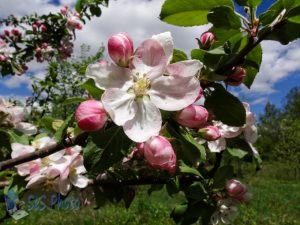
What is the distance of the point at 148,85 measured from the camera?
0.88 meters

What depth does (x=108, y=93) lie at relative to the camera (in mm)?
802

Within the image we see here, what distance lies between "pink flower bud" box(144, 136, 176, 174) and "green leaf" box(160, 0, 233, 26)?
322 mm

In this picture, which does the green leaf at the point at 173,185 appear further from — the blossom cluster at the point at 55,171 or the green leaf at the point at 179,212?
the blossom cluster at the point at 55,171

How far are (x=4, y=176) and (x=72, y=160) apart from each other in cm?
43

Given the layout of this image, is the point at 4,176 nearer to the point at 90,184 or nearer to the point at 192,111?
the point at 90,184

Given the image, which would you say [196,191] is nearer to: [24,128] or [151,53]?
[24,128]

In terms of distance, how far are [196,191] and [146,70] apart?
2.93 ft

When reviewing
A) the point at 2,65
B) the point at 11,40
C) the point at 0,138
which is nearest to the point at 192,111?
the point at 0,138

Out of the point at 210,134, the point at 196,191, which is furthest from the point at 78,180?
the point at 210,134

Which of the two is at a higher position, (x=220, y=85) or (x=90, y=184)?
(x=220, y=85)

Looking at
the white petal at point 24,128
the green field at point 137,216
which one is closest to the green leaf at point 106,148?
the white petal at point 24,128

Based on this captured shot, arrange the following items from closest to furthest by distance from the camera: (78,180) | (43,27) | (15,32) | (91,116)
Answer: (91,116)
(78,180)
(43,27)
(15,32)

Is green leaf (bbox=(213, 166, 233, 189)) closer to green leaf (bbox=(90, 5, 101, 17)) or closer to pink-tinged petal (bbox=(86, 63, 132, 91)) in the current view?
pink-tinged petal (bbox=(86, 63, 132, 91))

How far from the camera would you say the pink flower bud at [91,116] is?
2.54 ft
